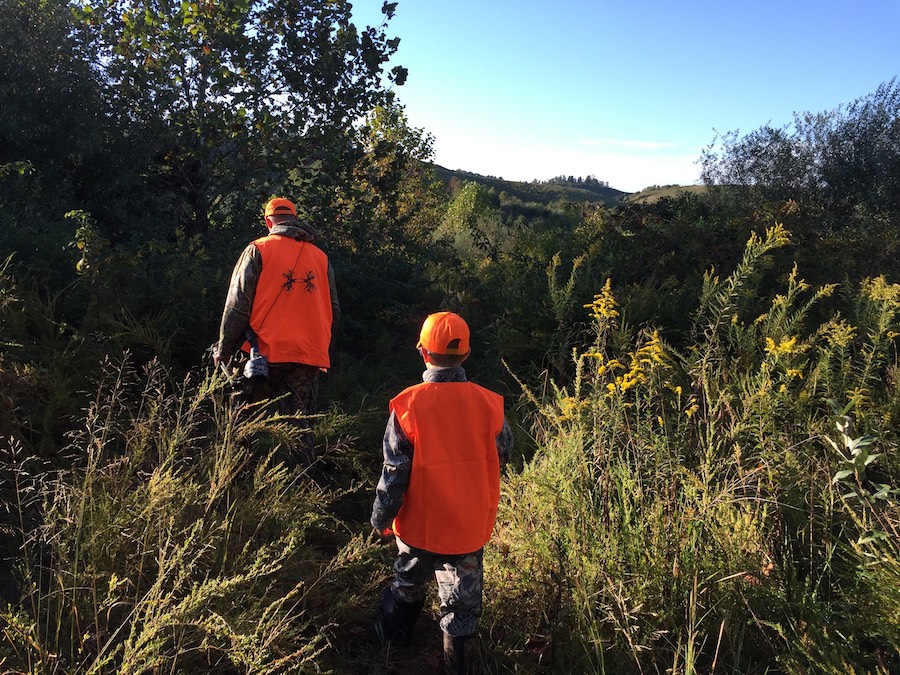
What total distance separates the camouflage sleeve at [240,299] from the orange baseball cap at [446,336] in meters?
1.72

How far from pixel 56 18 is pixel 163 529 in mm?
7563

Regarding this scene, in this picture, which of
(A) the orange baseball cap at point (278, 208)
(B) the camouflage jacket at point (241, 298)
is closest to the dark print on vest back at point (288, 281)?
(B) the camouflage jacket at point (241, 298)

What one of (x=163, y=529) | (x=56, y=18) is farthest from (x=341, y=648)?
(x=56, y=18)

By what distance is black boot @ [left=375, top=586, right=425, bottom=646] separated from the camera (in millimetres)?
2602

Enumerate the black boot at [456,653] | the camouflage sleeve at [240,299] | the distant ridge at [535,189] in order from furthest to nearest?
the distant ridge at [535,189]
the camouflage sleeve at [240,299]
the black boot at [456,653]

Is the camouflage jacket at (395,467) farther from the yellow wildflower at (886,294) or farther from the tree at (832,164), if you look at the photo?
the tree at (832,164)

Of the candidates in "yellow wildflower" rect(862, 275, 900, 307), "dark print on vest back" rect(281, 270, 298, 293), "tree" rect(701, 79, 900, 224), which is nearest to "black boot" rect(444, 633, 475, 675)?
"dark print on vest back" rect(281, 270, 298, 293)

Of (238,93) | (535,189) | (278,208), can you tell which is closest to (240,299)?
(278,208)

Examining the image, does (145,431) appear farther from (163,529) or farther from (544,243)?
(544,243)

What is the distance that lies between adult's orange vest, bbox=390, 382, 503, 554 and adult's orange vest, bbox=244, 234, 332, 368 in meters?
1.54

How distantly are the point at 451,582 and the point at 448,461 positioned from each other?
0.54m

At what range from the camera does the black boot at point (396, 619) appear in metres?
2.60

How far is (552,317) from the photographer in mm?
6320

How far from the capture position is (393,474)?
2.38 m
